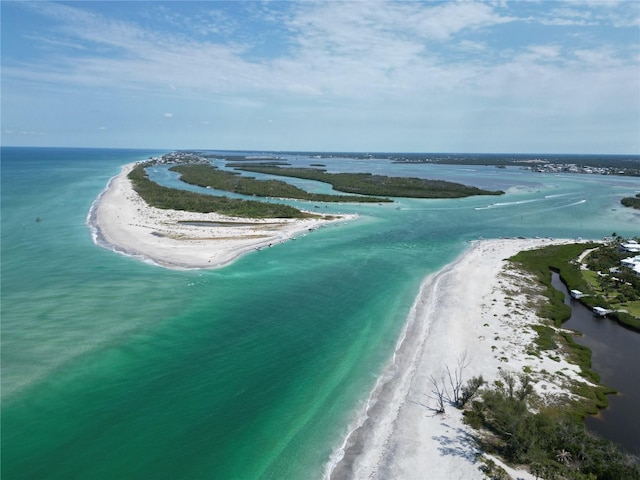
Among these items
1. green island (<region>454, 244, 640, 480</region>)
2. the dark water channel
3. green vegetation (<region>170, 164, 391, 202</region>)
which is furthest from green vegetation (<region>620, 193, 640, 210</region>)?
green island (<region>454, 244, 640, 480</region>)

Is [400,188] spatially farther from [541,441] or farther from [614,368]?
[541,441]

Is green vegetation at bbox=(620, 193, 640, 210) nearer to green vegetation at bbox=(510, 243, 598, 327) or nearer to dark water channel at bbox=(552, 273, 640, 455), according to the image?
green vegetation at bbox=(510, 243, 598, 327)

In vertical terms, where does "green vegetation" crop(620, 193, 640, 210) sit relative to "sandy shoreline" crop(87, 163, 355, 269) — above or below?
above

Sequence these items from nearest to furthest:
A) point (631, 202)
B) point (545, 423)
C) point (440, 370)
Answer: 1. point (545, 423)
2. point (440, 370)
3. point (631, 202)

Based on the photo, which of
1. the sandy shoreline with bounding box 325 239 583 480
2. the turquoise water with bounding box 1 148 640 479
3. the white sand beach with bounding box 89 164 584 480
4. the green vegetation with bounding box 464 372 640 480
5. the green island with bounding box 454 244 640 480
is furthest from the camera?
the turquoise water with bounding box 1 148 640 479

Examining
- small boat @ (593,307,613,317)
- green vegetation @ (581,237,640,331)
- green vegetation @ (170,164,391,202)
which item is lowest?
small boat @ (593,307,613,317)

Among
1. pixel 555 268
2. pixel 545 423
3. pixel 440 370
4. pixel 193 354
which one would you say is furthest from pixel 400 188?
pixel 545 423

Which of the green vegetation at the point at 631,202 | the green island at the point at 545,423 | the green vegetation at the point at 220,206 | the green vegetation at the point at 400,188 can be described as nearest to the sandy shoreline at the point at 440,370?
the green island at the point at 545,423
